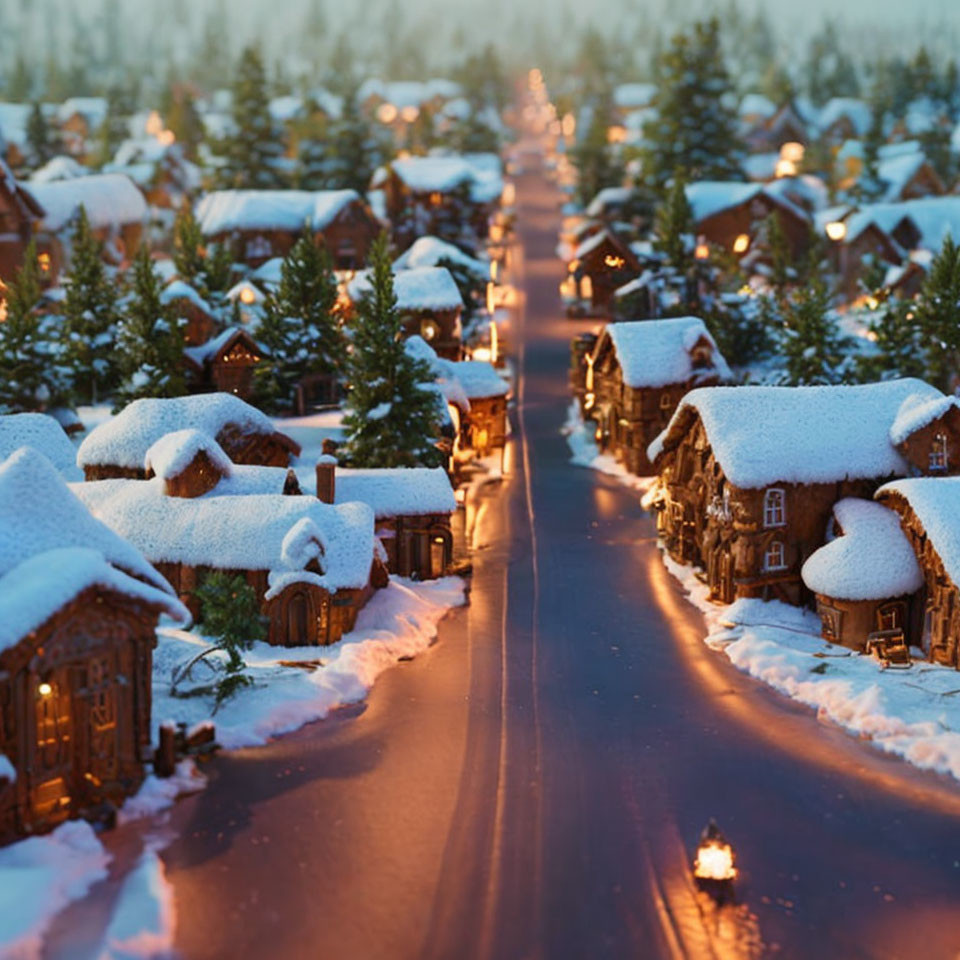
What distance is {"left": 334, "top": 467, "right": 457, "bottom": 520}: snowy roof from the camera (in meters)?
48.3

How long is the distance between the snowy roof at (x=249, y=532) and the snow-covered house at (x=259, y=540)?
0.03 metres

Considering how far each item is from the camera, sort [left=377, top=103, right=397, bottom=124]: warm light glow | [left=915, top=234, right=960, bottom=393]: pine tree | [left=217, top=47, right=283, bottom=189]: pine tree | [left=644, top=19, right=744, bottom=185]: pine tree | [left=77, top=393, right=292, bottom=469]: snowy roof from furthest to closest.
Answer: [left=377, top=103, right=397, bottom=124]: warm light glow, [left=217, top=47, right=283, bottom=189]: pine tree, [left=644, top=19, right=744, bottom=185]: pine tree, [left=915, top=234, right=960, bottom=393]: pine tree, [left=77, top=393, right=292, bottom=469]: snowy roof

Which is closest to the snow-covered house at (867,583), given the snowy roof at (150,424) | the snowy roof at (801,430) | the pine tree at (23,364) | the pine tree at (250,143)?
the snowy roof at (801,430)

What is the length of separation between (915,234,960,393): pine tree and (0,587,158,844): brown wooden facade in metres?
45.3

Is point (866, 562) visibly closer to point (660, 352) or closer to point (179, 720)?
point (179, 720)

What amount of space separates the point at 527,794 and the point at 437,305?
148ft

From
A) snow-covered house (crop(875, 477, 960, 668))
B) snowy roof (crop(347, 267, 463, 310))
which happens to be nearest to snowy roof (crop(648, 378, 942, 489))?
snow-covered house (crop(875, 477, 960, 668))

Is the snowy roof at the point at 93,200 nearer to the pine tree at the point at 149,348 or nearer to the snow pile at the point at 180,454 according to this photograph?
the pine tree at the point at 149,348

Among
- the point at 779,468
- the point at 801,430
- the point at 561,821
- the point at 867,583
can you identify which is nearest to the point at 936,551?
the point at 867,583

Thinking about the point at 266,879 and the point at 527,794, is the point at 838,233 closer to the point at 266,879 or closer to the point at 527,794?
the point at 527,794

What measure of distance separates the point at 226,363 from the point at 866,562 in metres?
33.0

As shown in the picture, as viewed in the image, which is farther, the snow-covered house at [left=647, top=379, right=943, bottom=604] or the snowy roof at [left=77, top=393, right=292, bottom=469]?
the snowy roof at [left=77, top=393, right=292, bottom=469]

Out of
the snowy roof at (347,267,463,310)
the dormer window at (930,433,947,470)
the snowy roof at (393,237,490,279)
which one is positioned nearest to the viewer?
the dormer window at (930,433,947,470)

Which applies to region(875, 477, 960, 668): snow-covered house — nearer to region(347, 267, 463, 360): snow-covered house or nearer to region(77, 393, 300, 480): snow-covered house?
region(77, 393, 300, 480): snow-covered house
